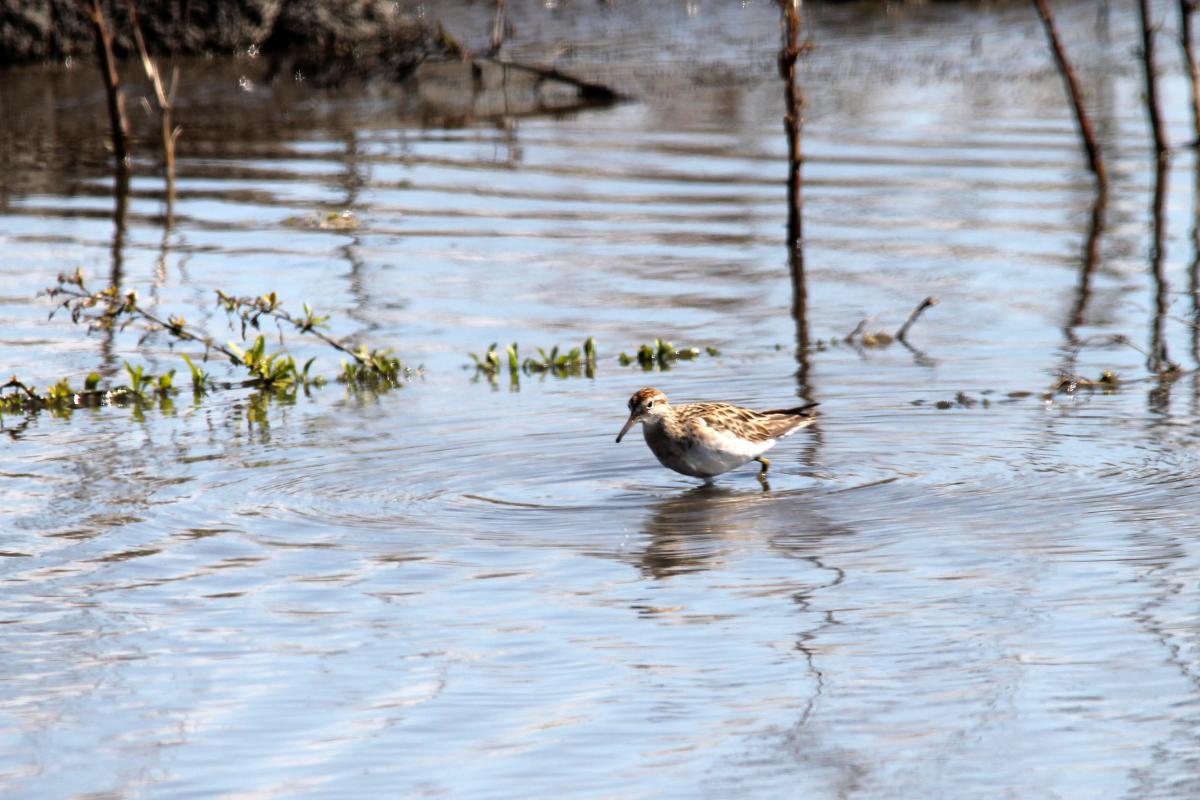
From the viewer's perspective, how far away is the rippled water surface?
7.05 m

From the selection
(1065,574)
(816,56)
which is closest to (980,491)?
(1065,574)

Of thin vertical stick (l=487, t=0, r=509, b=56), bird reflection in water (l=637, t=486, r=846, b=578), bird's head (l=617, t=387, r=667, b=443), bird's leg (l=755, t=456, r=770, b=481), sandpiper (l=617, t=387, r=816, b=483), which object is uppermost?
thin vertical stick (l=487, t=0, r=509, b=56)

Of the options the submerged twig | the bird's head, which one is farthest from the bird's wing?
the submerged twig

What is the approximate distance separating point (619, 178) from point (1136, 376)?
1080cm

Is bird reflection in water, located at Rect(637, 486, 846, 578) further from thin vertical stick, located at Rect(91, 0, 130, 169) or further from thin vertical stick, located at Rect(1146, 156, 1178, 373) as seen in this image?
thin vertical stick, located at Rect(91, 0, 130, 169)

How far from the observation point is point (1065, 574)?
891cm

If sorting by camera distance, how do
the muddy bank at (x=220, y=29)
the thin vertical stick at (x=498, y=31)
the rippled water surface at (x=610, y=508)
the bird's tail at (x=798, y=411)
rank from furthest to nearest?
the muddy bank at (x=220, y=29) < the thin vertical stick at (x=498, y=31) < the bird's tail at (x=798, y=411) < the rippled water surface at (x=610, y=508)

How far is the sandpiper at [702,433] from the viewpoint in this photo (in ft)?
36.1

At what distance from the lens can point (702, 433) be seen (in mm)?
10969

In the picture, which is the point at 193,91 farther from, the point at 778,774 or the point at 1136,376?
the point at 778,774

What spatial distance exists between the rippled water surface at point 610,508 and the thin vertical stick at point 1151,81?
403 millimetres

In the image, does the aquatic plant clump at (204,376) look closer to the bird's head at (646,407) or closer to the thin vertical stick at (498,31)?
the bird's head at (646,407)

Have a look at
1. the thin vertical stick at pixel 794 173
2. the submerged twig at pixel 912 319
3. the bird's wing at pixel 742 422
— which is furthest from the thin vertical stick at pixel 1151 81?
the bird's wing at pixel 742 422

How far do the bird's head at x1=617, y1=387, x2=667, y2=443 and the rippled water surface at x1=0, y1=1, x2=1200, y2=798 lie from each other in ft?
1.30
